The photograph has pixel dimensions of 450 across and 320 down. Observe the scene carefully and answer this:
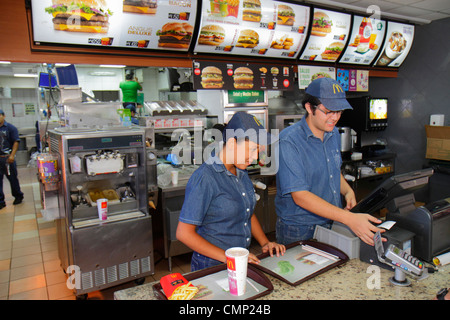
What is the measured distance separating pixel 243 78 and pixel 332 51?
157 centimetres

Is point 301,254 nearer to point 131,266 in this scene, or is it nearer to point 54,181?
point 131,266


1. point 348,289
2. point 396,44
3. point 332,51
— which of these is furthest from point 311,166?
point 396,44

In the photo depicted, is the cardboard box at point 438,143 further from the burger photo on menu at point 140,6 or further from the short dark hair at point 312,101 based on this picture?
the burger photo on menu at point 140,6

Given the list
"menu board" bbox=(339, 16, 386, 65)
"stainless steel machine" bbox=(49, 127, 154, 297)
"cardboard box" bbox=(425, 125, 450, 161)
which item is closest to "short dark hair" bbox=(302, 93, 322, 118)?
"stainless steel machine" bbox=(49, 127, 154, 297)

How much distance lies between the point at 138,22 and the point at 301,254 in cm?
279

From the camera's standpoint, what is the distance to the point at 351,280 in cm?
142

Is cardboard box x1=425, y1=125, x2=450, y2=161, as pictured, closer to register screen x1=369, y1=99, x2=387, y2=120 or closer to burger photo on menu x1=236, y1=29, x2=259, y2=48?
register screen x1=369, y1=99, x2=387, y2=120

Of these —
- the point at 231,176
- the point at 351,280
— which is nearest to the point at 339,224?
the point at 351,280

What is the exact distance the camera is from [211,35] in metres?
3.79

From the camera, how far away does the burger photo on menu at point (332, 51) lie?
190 inches

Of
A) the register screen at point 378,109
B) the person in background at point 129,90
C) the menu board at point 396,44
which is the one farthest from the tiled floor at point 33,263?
the menu board at point 396,44

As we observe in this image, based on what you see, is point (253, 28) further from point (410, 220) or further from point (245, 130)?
point (410, 220)

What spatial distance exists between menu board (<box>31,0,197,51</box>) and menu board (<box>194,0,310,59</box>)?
10.0 inches

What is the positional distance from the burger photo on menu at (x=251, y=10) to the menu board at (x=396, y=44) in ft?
8.30
